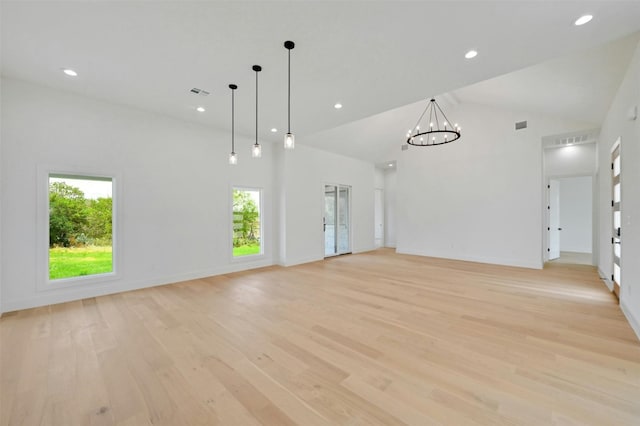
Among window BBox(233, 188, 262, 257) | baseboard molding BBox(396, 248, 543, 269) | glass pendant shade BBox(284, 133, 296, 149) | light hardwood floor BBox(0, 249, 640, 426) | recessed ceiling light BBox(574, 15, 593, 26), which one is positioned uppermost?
recessed ceiling light BBox(574, 15, 593, 26)

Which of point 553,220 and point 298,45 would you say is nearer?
point 298,45

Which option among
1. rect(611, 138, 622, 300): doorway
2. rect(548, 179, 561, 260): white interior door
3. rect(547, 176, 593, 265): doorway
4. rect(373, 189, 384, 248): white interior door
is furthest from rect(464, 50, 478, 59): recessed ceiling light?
rect(373, 189, 384, 248): white interior door

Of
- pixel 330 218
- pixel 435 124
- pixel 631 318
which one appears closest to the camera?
pixel 631 318

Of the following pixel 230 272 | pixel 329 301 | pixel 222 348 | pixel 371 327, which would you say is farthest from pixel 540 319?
pixel 230 272

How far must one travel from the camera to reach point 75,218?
4.29 metres

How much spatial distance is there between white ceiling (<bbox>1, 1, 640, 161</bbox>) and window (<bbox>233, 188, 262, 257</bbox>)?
2.53 metres

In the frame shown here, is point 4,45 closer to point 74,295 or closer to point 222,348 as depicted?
point 74,295

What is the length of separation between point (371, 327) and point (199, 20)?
3.79 meters

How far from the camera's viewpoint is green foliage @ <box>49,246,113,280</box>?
407 cm

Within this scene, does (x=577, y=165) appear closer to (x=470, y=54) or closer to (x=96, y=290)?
(x=470, y=54)

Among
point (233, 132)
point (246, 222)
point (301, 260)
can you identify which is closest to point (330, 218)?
point (301, 260)

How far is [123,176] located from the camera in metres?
4.59

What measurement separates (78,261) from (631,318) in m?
7.88

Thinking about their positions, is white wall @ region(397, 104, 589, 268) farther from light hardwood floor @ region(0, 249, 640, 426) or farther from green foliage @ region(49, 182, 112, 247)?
green foliage @ region(49, 182, 112, 247)
